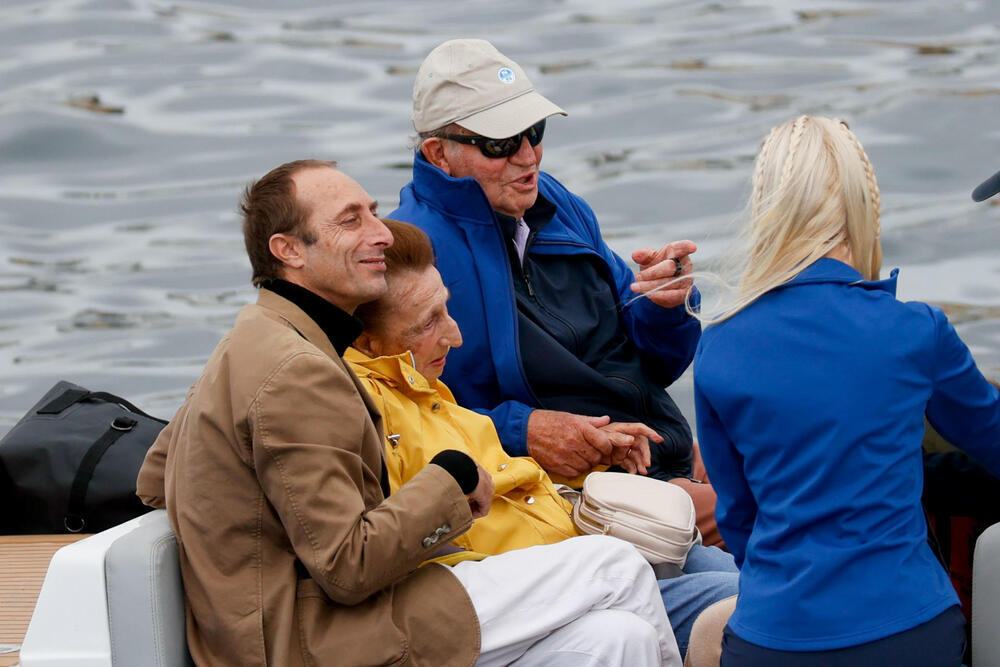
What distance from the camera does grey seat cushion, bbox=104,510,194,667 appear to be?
220 centimetres

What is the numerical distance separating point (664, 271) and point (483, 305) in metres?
0.43

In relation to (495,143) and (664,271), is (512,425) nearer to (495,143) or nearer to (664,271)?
(664,271)

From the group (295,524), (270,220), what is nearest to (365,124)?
(270,220)

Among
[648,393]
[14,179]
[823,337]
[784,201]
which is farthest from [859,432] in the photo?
[14,179]

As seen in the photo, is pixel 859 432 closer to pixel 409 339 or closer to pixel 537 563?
pixel 537 563

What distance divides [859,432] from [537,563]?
0.66 metres

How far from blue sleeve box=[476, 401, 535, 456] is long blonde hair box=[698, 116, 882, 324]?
98 centimetres

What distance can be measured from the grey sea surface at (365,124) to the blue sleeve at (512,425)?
4.71 metres

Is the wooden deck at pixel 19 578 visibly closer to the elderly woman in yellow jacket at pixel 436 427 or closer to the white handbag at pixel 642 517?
the elderly woman in yellow jacket at pixel 436 427

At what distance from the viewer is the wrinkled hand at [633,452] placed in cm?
307

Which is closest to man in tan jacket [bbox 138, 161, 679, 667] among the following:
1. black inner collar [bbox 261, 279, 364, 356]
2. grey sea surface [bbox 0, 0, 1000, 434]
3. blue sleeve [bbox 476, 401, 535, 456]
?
black inner collar [bbox 261, 279, 364, 356]

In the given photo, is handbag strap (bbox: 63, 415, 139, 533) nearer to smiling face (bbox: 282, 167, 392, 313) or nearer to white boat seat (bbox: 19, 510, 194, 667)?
white boat seat (bbox: 19, 510, 194, 667)

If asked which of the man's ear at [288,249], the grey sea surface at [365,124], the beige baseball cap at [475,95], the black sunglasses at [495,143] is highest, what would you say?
the beige baseball cap at [475,95]

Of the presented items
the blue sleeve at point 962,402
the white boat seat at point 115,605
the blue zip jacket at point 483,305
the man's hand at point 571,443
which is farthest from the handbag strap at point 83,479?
the blue sleeve at point 962,402
